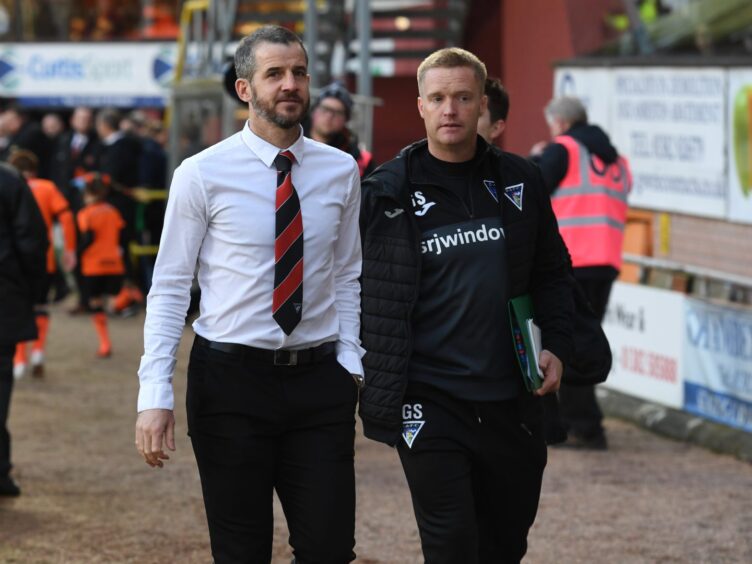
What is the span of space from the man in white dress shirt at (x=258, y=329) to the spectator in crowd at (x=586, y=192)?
16.1 feet

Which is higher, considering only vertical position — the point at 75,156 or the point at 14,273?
the point at 14,273

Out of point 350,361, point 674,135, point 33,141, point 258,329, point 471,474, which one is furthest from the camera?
point 33,141

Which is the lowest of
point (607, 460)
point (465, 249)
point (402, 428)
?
point (607, 460)

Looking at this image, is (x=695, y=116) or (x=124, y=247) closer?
(x=695, y=116)

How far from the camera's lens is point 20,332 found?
820 centimetres

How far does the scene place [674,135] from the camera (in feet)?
36.6

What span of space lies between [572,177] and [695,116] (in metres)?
1.84

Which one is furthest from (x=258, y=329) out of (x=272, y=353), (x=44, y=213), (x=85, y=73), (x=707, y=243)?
(x=85, y=73)

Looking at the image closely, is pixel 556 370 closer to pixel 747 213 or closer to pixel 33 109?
pixel 747 213

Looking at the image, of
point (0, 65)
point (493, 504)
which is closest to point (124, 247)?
point (0, 65)

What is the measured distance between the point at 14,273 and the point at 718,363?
14.7 feet

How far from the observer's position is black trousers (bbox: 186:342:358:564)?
14.8 feet

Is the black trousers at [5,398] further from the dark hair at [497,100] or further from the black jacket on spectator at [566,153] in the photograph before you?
the dark hair at [497,100]

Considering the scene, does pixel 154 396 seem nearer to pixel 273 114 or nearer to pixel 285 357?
pixel 285 357
